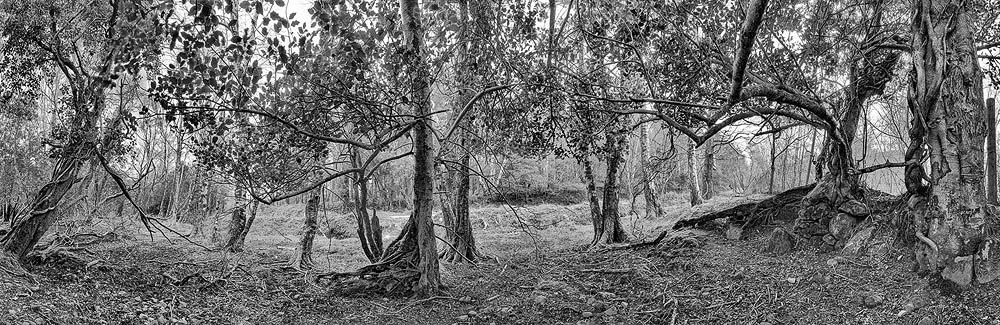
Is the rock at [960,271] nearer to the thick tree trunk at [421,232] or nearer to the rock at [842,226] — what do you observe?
the rock at [842,226]

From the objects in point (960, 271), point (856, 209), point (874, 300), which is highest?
point (856, 209)

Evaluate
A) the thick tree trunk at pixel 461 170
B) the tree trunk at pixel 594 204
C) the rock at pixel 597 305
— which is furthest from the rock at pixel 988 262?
the tree trunk at pixel 594 204

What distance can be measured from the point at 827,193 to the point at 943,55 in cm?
252

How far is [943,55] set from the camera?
5.31 metres

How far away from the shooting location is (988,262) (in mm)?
4945

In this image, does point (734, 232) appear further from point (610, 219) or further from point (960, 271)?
point (960, 271)

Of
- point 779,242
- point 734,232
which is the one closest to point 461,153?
point 734,232

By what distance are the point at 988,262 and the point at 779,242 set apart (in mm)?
2547

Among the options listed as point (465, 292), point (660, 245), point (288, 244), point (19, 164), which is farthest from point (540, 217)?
point (19, 164)

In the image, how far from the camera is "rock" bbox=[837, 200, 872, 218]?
22.4 ft

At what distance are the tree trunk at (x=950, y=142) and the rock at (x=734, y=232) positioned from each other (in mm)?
2953

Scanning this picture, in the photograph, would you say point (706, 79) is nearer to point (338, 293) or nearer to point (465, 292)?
point (465, 292)

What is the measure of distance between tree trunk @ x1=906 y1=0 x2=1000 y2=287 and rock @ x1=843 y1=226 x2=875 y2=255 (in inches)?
34.0

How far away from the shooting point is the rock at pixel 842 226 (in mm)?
6814
